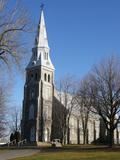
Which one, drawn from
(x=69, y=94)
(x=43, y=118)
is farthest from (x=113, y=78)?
(x=43, y=118)

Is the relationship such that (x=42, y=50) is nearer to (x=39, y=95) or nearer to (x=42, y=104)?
(x=39, y=95)

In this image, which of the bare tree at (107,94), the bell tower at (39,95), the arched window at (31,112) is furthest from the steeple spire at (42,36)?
the bare tree at (107,94)

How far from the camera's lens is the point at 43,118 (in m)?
82.2

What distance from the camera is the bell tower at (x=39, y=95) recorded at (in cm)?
8144

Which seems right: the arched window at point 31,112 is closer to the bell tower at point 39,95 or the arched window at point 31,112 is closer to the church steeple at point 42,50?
the bell tower at point 39,95

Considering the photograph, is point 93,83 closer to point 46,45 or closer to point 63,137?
point 63,137

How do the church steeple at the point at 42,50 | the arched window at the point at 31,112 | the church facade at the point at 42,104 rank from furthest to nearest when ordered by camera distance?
the church steeple at the point at 42,50, the arched window at the point at 31,112, the church facade at the point at 42,104

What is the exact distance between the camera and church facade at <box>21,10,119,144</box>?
268ft

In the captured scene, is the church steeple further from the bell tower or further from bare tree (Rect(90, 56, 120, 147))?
bare tree (Rect(90, 56, 120, 147))

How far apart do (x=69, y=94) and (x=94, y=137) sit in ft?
85.2

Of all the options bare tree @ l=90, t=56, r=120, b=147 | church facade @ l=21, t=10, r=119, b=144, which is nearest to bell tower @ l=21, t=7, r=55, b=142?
church facade @ l=21, t=10, r=119, b=144

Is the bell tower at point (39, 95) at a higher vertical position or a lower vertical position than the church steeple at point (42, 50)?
lower

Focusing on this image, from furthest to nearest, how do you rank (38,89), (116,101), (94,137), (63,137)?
(94,137) < (38,89) < (63,137) < (116,101)

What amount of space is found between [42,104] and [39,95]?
2235 mm
